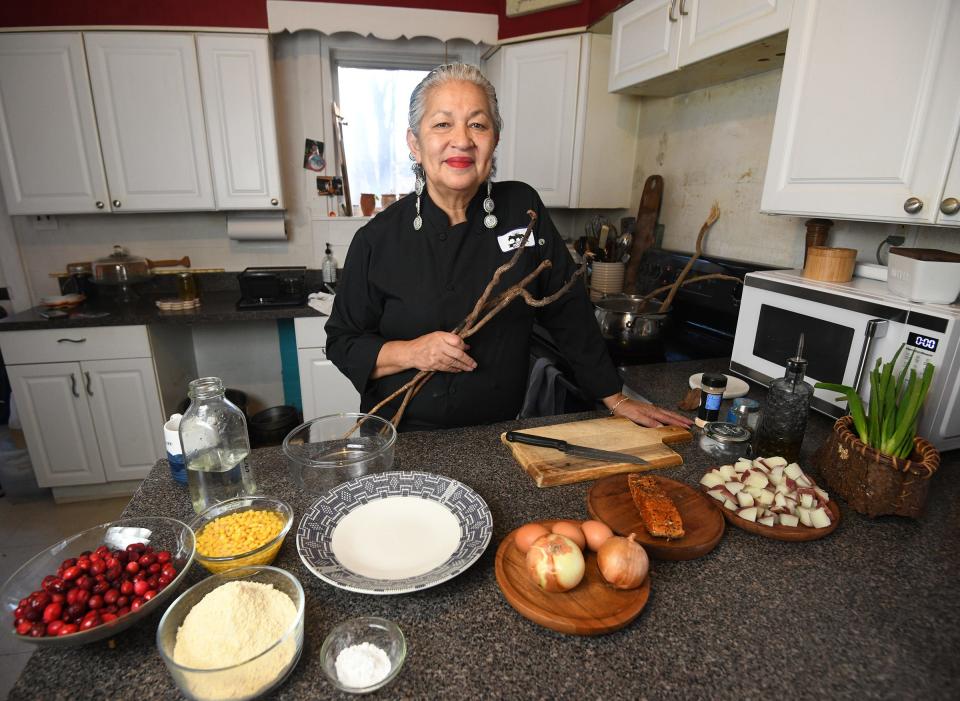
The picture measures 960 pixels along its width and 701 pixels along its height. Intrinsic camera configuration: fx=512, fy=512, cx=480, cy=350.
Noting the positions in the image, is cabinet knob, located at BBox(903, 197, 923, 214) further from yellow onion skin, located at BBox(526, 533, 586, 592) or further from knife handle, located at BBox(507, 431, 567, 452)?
yellow onion skin, located at BBox(526, 533, 586, 592)

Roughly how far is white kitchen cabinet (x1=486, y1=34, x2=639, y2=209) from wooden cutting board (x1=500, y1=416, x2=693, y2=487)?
5.87ft

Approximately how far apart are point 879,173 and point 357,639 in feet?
4.65

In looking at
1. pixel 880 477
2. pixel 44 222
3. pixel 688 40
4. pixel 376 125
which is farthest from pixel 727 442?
pixel 44 222

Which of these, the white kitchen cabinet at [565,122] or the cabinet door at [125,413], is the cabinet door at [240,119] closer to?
the cabinet door at [125,413]

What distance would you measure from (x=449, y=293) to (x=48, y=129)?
2.30 m

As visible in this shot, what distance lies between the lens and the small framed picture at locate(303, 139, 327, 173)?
9.53ft

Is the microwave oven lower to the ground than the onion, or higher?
higher

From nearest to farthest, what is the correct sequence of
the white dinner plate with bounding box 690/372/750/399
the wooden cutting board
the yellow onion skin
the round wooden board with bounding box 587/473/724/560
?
the yellow onion skin < the round wooden board with bounding box 587/473/724/560 < the wooden cutting board < the white dinner plate with bounding box 690/372/750/399

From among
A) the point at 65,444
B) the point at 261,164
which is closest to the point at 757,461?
the point at 261,164

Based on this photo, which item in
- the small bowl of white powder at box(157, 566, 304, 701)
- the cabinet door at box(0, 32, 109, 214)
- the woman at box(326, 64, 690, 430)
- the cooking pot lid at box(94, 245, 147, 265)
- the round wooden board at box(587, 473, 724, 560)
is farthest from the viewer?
the cooking pot lid at box(94, 245, 147, 265)

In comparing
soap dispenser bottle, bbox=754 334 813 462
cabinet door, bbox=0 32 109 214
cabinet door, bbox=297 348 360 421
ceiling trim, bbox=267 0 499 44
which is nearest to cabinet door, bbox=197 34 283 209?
ceiling trim, bbox=267 0 499 44

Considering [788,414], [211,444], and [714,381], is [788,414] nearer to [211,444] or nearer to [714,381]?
[714,381]

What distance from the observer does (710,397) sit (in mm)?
1204

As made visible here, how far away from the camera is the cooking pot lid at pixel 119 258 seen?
2.61 meters
